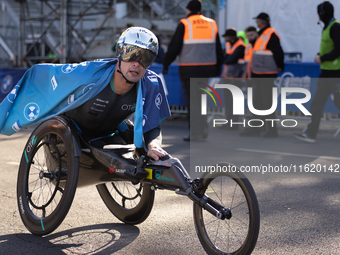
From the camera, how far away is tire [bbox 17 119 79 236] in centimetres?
337

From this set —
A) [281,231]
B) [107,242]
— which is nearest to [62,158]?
[107,242]

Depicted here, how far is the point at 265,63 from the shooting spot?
9.09m

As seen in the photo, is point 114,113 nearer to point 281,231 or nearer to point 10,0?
point 281,231

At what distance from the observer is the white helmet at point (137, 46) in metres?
3.44

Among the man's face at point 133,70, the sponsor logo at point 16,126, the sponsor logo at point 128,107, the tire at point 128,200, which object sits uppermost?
the man's face at point 133,70

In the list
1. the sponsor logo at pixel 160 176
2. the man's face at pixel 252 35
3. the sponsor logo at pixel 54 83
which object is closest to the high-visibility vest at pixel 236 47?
the man's face at pixel 252 35

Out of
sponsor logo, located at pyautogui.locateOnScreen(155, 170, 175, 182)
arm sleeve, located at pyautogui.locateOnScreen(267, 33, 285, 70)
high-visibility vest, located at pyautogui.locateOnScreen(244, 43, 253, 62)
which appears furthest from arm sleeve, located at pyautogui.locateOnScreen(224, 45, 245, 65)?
sponsor logo, located at pyautogui.locateOnScreen(155, 170, 175, 182)

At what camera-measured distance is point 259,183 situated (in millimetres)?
5371

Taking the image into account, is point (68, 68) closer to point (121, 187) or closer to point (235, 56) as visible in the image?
point (121, 187)

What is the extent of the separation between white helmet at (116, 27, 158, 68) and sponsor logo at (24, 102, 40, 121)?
0.81m

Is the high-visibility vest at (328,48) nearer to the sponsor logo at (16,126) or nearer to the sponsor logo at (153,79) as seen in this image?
the sponsor logo at (153,79)

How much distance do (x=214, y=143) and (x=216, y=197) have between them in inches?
180

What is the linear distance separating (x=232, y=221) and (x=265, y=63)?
244 inches

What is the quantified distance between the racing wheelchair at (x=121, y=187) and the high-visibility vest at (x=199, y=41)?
468 centimetres
